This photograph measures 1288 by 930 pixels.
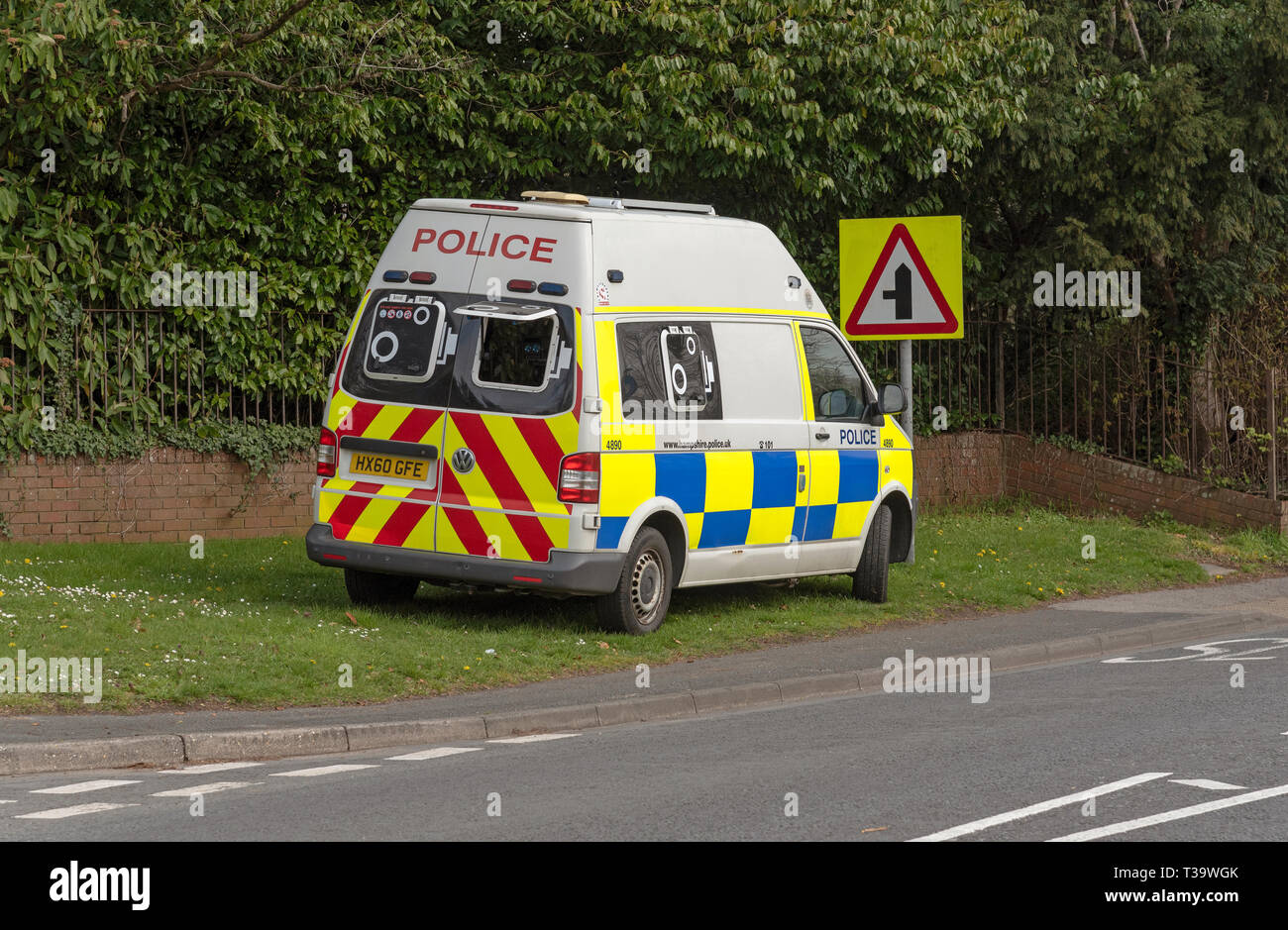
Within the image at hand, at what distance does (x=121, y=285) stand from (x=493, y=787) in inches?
384

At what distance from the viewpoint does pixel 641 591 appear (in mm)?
11172

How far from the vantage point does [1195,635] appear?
12797mm

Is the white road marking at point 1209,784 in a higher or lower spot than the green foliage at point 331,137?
lower

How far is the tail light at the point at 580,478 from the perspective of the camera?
34.7 ft

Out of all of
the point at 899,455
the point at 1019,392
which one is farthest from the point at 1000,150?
the point at 899,455

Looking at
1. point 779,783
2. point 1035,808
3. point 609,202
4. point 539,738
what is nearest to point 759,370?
point 609,202

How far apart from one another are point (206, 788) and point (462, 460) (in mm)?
3840

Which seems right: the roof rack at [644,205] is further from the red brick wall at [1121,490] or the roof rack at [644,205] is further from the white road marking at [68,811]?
the red brick wall at [1121,490]

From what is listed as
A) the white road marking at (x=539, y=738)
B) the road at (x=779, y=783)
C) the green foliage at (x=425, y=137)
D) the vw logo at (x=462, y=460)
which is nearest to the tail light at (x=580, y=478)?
the vw logo at (x=462, y=460)

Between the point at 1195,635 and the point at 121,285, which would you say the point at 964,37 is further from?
the point at 121,285

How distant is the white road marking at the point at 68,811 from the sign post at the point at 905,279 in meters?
8.07

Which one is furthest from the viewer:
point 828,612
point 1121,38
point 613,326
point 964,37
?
point 1121,38

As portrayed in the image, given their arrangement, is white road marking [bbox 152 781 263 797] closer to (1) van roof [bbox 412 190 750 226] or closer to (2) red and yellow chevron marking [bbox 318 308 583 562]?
(2) red and yellow chevron marking [bbox 318 308 583 562]

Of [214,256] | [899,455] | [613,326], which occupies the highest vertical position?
[214,256]
